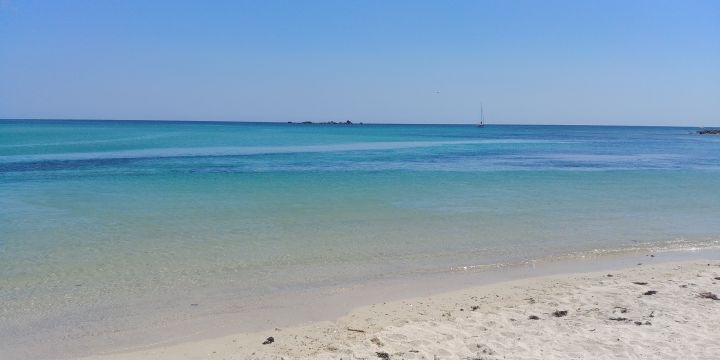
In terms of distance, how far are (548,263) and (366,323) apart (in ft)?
14.6

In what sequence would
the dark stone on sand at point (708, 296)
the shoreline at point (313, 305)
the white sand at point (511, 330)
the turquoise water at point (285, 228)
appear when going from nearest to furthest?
the white sand at point (511, 330) < the shoreline at point (313, 305) < the dark stone on sand at point (708, 296) < the turquoise water at point (285, 228)

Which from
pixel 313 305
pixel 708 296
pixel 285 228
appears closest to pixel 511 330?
pixel 313 305

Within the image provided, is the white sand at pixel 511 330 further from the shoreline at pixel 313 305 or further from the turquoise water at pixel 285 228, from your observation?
the turquoise water at pixel 285 228

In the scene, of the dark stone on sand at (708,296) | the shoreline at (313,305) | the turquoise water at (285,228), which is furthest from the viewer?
the turquoise water at (285,228)

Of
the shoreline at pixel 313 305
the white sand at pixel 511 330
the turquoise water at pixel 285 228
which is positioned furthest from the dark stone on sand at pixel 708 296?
the turquoise water at pixel 285 228

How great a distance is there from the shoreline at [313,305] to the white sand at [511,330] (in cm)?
18

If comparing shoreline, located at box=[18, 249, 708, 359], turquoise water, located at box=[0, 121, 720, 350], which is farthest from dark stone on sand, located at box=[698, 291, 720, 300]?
turquoise water, located at box=[0, 121, 720, 350]

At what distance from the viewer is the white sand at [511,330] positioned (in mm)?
5723

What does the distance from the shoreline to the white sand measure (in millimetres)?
180

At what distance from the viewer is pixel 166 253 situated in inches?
404

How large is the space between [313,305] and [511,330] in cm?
265

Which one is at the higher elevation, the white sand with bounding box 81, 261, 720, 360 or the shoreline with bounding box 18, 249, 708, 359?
the white sand with bounding box 81, 261, 720, 360

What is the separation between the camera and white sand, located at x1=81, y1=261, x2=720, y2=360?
5.72 metres

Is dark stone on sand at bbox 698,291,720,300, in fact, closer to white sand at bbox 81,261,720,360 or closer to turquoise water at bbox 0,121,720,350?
white sand at bbox 81,261,720,360
